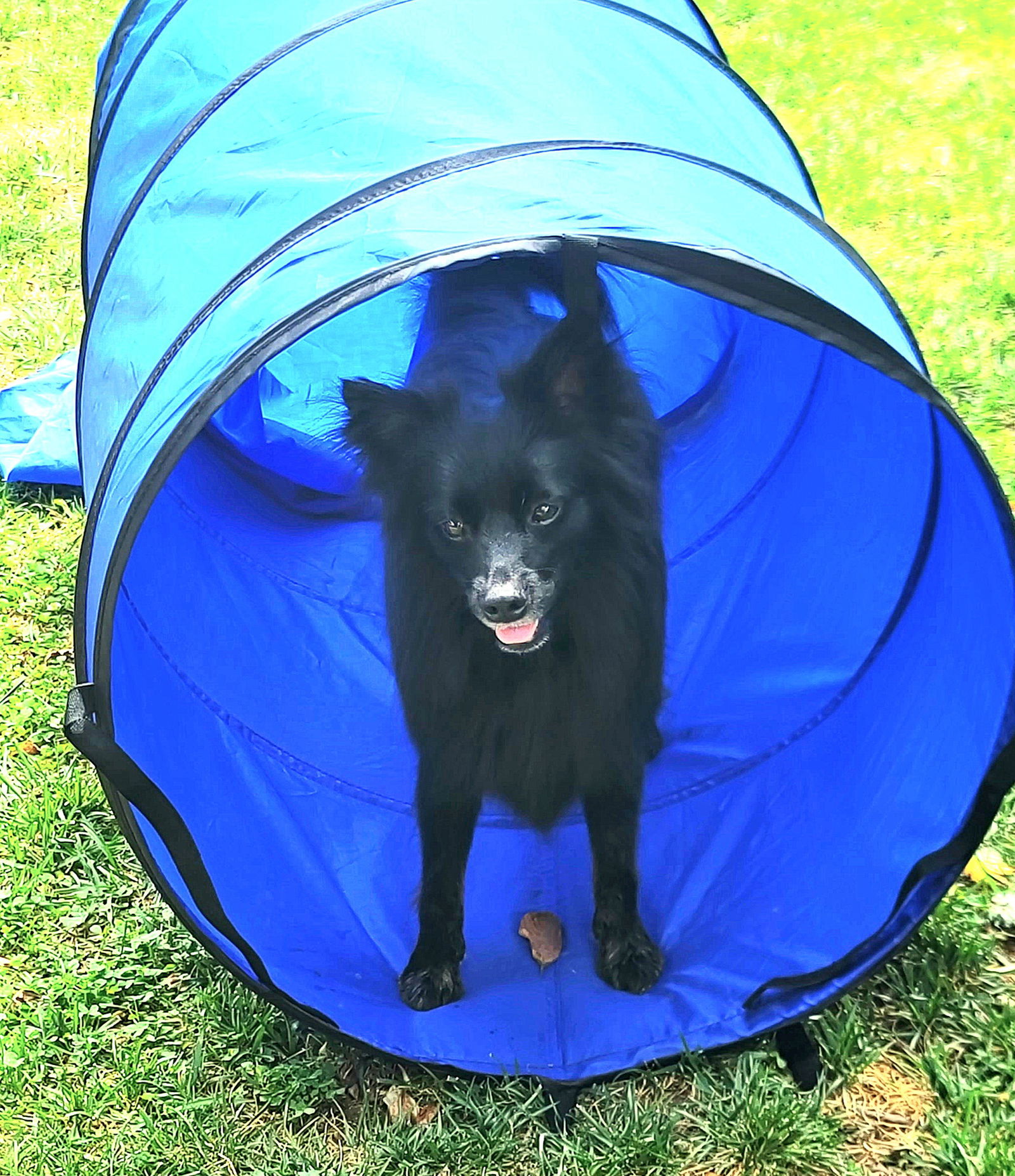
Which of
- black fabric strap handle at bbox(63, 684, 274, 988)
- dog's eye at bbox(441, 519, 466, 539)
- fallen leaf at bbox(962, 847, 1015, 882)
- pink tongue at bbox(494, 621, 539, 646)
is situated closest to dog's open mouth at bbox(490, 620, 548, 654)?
pink tongue at bbox(494, 621, 539, 646)

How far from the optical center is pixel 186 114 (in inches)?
98.8

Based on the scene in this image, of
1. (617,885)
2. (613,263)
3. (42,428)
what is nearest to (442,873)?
(617,885)

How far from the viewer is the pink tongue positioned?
7.77 ft

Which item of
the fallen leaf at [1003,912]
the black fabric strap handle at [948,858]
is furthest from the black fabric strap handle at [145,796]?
the fallen leaf at [1003,912]

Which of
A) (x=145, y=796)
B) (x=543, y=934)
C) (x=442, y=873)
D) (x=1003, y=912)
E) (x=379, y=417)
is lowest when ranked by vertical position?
(x=543, y=934)

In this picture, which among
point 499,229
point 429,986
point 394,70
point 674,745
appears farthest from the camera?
point 674,745

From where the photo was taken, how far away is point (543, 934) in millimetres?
2639

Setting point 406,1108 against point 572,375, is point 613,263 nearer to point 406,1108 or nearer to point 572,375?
point 572,375

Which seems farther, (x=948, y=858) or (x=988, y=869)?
(x=988, y=869)

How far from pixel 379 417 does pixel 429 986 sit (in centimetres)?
118

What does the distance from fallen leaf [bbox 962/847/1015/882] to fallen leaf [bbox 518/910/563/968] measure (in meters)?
0.89

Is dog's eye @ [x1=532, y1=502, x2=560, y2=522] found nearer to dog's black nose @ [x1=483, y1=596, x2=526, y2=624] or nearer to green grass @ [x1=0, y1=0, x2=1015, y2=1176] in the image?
dog's black nose @ [x1=483, y1=596, x2=526, y2=624]

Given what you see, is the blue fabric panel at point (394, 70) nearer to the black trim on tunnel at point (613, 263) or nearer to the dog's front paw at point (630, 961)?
the black trim on tunnel at point (613, 263)

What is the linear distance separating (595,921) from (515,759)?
0.39 m
